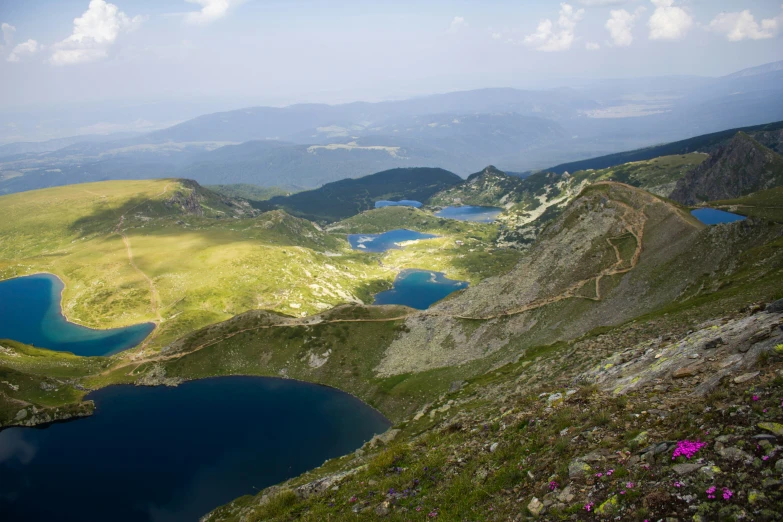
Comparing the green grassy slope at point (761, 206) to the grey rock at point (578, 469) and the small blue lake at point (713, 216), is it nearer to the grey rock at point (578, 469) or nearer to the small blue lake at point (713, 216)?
the small blue lake at point (713, 216)

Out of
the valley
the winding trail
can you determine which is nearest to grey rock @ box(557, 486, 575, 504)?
the valley

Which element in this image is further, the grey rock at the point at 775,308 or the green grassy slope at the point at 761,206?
the green grassy slope at the point at 761,206

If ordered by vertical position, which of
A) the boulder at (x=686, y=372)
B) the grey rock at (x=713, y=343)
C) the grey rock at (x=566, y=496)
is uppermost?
the grey rock at (x=713, y=343)

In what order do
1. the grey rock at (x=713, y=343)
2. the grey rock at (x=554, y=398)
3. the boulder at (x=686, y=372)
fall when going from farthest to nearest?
the grey rock at (x=554, y=398) → the grey rock at (x=713, y=343) → the boulder at (x=686, y=372)

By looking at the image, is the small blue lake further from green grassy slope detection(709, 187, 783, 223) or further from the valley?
the valley

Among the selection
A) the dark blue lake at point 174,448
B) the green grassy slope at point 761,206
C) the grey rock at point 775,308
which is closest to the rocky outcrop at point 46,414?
the dark blue lake at point 174,448

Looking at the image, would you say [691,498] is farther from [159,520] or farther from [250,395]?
[250,395]
